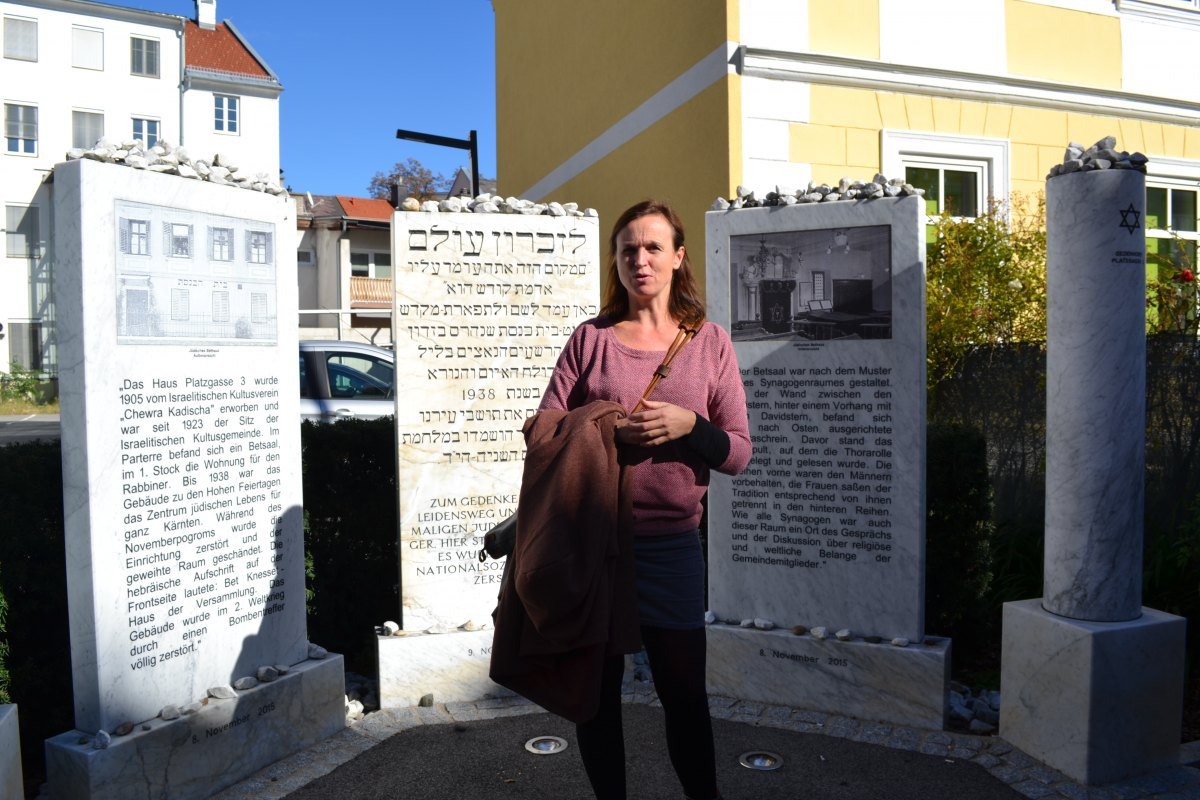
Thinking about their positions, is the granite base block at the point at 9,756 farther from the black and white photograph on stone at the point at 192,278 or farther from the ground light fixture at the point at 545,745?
the ground light fixture at the point at 545,745

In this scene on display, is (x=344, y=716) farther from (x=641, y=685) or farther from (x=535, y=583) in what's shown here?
(x=535, y=583)

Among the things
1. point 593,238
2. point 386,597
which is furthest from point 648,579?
point 386,597

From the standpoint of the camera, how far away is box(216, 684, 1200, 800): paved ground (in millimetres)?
3625

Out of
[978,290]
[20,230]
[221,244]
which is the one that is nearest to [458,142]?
[978,290]

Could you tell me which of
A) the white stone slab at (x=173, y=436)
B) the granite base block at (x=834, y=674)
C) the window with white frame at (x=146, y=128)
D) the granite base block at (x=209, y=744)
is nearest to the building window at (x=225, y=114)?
the window with white frame at (x=146, y=128)

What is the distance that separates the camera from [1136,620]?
3.75 m

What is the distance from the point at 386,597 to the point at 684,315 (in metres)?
3.17

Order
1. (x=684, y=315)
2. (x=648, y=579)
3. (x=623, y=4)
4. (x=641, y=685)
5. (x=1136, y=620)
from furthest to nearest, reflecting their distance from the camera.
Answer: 1. (x=623, y=4)
2. (x=641, y=685)
3. (x=1136, y=620)
4. (x=684, y=315)
5. (x=648, y=579)

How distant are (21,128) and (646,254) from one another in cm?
4094

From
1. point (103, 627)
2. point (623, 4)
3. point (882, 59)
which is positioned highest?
point (623, 4)

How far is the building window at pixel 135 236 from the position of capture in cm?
344

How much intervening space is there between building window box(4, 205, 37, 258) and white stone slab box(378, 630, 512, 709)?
3699 cm

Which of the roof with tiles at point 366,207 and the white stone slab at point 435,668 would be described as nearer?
the white stone slab at point 435,668

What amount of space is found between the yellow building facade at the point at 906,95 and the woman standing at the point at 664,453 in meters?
6.09
